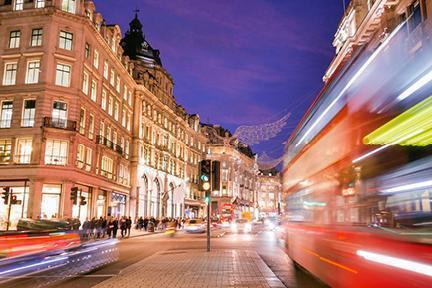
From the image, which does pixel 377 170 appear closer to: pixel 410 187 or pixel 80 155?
pixel 410 187

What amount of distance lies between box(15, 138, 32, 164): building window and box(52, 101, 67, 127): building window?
2.79m

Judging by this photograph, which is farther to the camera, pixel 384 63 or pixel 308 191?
pixel 308 191

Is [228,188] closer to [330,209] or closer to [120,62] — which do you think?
[120,62]

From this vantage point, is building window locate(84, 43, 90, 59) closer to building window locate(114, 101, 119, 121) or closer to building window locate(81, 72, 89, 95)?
building window locate(81, 72, 89, 95)

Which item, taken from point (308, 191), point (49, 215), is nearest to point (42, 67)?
point (49, 215)

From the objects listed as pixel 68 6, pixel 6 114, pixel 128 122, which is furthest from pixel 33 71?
pixel 128 122

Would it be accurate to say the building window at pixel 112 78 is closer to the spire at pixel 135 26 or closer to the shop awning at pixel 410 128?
the spire at pixel 135 26

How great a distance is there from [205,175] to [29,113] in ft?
83.2

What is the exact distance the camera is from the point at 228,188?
106062 millimetres

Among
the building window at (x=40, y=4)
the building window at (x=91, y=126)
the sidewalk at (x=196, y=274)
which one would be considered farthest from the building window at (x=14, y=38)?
the sidewalk at (x=196, y=274)

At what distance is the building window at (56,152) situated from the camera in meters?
37.8

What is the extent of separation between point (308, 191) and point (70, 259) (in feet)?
24.8

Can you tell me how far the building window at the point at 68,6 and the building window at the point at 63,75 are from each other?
552 centimetres

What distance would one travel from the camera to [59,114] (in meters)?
39.2
